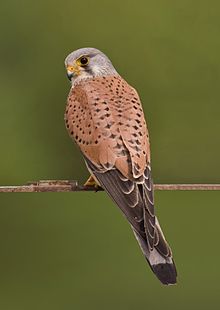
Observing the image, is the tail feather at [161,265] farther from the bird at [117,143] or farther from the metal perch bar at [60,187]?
the metal perch bar at [60,187]

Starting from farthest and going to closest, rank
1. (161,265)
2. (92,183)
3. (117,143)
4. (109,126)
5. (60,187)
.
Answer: (92,183), (109,126), (117,143), (161,265), (60,187)

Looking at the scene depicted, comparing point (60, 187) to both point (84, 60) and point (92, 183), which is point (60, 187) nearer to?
point (92, 183)

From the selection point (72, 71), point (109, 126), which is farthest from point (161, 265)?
point (72, 71)

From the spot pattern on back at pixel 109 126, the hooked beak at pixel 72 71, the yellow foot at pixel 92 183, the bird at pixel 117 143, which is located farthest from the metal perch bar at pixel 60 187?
the hooked beak at pixel 72 71

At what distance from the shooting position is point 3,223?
8.95 meters

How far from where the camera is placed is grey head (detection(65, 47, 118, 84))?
21.1 ft

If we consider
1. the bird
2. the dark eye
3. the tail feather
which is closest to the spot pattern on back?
the bird

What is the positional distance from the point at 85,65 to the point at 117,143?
2.73ft

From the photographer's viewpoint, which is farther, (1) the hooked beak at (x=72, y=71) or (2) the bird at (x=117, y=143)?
(1) the hooked beak at (x=72, y=71)

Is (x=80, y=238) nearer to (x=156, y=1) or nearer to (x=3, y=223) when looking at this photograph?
(x=3, y=223)

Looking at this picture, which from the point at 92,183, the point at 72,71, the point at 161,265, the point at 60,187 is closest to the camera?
the point at 60,187

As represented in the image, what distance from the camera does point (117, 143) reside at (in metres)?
5.74

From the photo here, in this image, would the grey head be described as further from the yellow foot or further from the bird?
the yellow foot

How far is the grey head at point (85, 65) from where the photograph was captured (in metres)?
6.42
